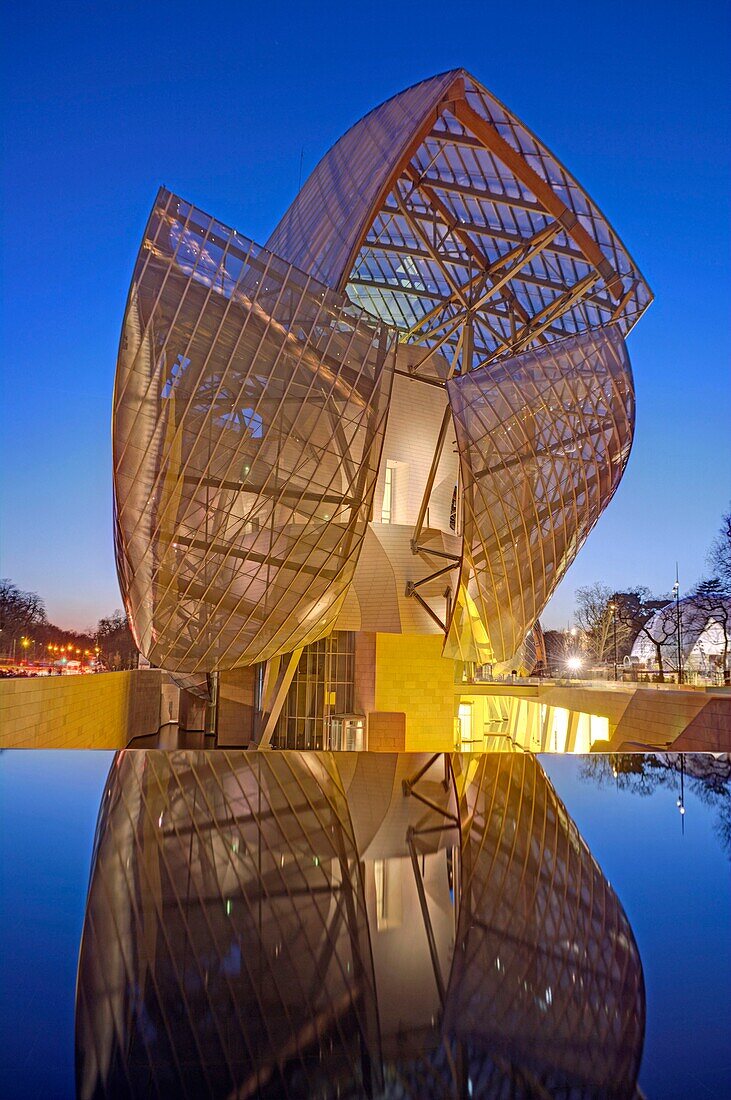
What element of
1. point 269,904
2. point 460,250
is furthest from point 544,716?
point 269,904

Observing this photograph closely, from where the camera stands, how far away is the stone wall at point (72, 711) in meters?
15.6

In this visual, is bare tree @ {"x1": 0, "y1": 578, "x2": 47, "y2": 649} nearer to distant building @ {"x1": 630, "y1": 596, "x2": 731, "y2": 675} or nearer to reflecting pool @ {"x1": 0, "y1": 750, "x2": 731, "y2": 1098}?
distant building @ {"x1": 630, "y1": 596, "x2": 731, "y2": 675}

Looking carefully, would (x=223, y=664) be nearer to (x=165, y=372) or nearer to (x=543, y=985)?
(x=165, y=372)

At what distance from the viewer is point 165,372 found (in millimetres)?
19953

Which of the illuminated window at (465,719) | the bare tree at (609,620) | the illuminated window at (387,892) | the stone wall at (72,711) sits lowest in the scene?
the illuminated window at (465,719)

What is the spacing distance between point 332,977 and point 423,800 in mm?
3649

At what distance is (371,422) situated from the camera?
22.8 metres

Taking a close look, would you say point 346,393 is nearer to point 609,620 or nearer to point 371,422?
point 371,422

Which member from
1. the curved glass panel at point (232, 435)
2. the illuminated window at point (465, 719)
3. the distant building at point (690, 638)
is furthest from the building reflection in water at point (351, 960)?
the distant building at point (690, 638)

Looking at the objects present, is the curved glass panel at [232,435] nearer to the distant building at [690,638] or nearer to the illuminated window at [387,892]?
the illuminated window at [387,892]

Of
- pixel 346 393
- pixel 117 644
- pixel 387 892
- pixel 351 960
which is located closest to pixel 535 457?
pixel 346 393

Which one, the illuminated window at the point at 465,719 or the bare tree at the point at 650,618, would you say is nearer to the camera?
the illuminated window at the point at 465,719

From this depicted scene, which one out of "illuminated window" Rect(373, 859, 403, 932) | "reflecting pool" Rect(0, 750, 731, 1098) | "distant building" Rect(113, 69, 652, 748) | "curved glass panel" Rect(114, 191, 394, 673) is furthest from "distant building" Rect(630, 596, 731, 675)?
"illuminated window" Rect(373, 859, 403, 932)

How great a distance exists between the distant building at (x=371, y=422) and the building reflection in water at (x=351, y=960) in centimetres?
1634
